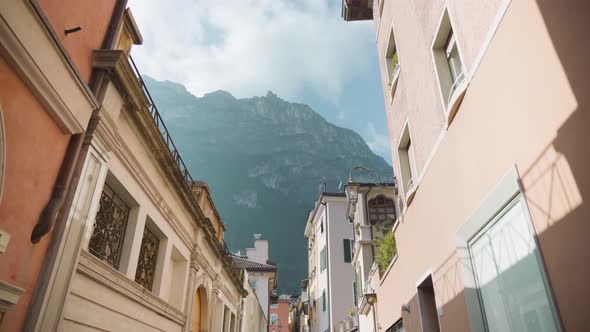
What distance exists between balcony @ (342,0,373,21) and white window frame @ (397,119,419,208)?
733cm

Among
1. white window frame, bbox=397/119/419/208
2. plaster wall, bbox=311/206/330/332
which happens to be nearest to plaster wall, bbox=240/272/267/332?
plaster wall, bbox=311/206/330/332

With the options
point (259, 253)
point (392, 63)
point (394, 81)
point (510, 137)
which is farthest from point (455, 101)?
point (259, 253)

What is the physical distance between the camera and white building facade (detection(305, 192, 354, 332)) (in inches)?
1165

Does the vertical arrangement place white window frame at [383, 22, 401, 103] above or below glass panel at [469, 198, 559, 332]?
above

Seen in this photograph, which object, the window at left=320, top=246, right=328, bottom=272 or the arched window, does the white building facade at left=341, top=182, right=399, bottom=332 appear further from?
the window at left=320, top=246, right=328, bottom=272

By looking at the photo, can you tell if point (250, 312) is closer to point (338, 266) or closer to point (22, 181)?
point (338, 266)

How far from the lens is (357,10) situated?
15.3 meters

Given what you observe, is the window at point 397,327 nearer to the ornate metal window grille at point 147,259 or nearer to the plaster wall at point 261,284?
the ornate metal window grille at point 147,259

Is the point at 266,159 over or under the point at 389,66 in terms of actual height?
over

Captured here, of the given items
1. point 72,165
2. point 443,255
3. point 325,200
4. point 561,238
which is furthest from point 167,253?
point 325,200

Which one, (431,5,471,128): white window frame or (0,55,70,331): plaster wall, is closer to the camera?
(0,55,70,331): plaster wall

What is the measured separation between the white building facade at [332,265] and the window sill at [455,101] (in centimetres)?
2521

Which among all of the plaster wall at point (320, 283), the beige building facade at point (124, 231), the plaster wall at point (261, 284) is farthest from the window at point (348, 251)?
the beige building facade at point (124, 231)

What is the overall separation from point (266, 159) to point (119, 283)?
366 ft
